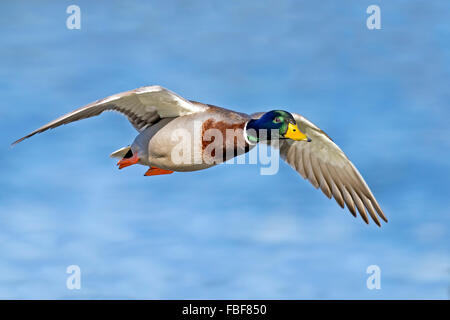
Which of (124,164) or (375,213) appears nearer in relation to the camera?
(124,164)

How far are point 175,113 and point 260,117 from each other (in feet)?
5.44

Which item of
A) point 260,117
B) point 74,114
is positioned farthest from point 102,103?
point 260,117

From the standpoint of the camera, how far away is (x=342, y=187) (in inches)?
585

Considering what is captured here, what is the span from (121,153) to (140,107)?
1347mm

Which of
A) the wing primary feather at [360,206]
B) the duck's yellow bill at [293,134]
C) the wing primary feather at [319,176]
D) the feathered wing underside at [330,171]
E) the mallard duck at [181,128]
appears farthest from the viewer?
the wing primary feather at [319,176]

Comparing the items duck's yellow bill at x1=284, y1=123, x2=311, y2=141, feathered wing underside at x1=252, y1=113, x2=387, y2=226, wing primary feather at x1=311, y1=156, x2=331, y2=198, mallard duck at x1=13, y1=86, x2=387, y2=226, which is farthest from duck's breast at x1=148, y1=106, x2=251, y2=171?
wing primary feather at x1=311, y1=156, x2=331, y2=198

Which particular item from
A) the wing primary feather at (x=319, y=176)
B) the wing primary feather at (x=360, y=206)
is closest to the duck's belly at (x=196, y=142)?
the wing primary feather at (x=319, y=176)

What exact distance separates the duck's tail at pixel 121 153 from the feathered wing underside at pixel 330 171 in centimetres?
363

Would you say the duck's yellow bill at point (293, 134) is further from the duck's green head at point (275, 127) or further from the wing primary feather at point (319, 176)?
the wing primary feather at point (319, 176)

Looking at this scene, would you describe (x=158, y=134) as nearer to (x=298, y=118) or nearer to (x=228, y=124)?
(x=228, y=124)

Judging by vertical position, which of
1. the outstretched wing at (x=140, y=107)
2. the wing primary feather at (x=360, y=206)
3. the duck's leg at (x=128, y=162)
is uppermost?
the outstretched wing at (x=140, y=107)

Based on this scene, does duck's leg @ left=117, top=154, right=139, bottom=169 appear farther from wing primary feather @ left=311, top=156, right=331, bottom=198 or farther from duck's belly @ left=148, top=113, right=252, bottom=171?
wing primary feather @ left=311, top=156, right=331, bottom=198

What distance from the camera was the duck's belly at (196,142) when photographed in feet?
39.8

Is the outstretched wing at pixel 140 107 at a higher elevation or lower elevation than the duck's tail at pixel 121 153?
higher
